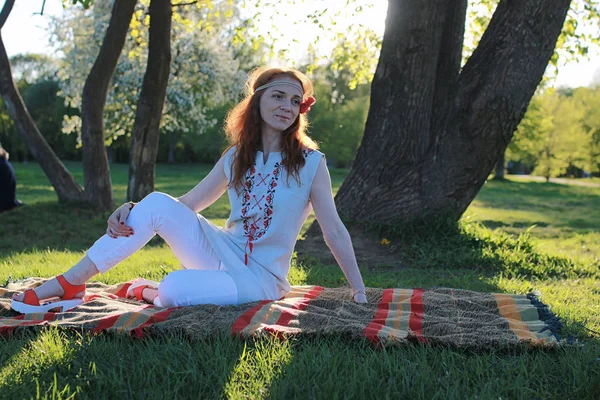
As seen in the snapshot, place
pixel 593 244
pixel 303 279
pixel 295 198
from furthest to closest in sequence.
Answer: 1. pixel 593 244
2. pixel 303 279
3. pixel 295 198

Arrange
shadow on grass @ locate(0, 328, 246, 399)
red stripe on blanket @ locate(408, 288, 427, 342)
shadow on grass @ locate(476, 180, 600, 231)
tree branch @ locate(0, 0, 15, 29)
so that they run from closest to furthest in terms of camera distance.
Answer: shadow on grass @ locate(0, 328, 246, 399) < red stripe on blanket @ locate(408, 288, 427, 342) < tree branch @ locate(0, 0, 15, 29) < shadow on grass @ locate(476, 180, 600, 231)

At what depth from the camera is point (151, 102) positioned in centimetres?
806

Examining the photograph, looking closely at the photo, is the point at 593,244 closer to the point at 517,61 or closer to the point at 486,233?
the point at 486,233

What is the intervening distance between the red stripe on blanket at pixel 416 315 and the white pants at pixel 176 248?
1017mm

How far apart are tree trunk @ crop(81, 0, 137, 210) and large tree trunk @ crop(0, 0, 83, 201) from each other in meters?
0.37

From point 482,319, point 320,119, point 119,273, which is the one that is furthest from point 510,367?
point 320,119

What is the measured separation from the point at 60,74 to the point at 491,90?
16997mm

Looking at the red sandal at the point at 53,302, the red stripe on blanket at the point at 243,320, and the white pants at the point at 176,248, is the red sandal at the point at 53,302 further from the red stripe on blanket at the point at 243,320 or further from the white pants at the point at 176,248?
Result: the red stripe on blanket at the point at 243,320

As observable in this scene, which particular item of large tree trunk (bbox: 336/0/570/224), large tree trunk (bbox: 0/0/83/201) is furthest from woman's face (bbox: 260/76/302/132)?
large tree trunk (bbox: 0/0/83/201)

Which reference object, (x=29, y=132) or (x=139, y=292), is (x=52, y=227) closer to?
(x=29, y=132)

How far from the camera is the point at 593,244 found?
825 cm

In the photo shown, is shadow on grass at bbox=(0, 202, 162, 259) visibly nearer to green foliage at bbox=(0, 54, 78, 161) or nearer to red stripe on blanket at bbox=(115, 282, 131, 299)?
red stripe on blanket at bbox=(115, 282, 131, 299)

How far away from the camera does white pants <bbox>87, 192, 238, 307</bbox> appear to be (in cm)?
308

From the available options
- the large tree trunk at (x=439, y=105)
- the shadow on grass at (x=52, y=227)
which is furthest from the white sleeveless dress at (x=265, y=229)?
the shadow on grass at (x=52, y=227)
